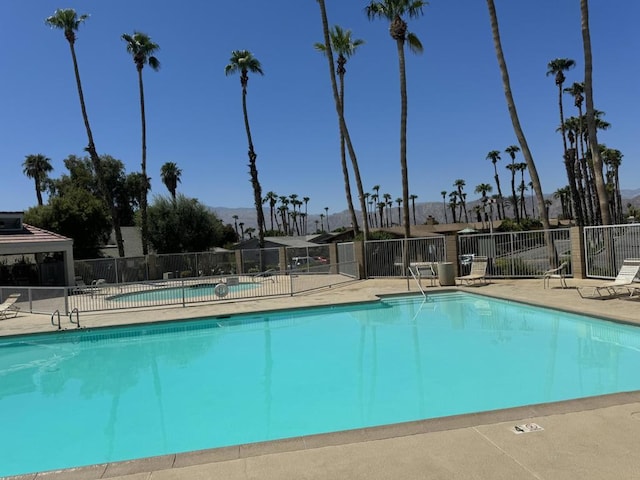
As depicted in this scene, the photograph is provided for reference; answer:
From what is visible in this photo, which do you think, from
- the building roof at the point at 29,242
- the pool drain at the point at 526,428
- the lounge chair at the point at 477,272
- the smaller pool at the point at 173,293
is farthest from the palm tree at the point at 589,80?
the building roof at the point at 29,242

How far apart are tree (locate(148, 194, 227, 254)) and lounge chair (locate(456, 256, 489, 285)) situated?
2515cm

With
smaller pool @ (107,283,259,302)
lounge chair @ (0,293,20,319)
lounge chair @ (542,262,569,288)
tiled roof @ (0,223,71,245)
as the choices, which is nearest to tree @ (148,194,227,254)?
tiled roof @ (0,223,71,245)

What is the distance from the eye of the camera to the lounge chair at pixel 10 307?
15177 mm

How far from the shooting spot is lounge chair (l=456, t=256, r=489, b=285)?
53.2 feet

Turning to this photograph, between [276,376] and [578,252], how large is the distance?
12.8m

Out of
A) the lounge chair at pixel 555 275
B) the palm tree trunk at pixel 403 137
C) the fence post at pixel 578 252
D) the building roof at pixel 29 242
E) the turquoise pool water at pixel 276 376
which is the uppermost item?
the palm tree trunk at pixel 403 137

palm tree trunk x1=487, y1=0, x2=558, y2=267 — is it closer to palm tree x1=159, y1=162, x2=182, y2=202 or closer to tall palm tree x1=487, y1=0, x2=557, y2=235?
tall palm tree x1=487, y1=0, x2=557, y2=235

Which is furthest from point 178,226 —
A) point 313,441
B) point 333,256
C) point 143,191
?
point 313,441

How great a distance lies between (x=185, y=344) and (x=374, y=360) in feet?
16.9

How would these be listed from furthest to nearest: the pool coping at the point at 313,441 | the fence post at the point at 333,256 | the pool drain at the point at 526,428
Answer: the fence post at the point at 333,256
the pool drain at the point at 526,428
the pool coping at the point at 313,441

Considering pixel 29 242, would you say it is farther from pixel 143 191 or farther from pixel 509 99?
pixel 509 99

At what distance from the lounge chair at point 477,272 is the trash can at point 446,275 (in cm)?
31

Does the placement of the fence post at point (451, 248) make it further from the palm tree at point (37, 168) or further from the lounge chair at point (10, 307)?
the palm tree at point (37, 168)

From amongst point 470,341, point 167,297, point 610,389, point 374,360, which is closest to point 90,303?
point 167,297
